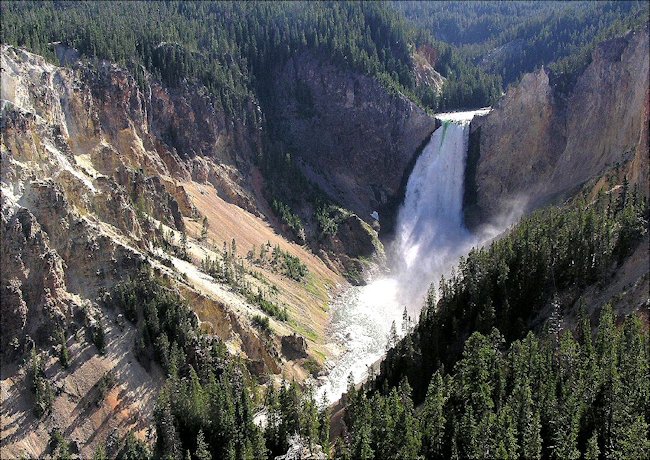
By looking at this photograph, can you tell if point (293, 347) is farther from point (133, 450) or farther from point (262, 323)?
point (133, 450)

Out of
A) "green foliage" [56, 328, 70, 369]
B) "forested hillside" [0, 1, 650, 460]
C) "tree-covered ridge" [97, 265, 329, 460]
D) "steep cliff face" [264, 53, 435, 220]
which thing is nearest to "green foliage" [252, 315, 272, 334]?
"forested hillside" [0, 1, 650, 460]

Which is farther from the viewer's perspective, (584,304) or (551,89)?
(551,89)

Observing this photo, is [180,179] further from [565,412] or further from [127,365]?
[565,412]

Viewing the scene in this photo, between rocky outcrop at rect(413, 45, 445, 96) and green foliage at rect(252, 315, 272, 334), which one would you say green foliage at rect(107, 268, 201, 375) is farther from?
rocky outcrop at rect(413, 45, 445, 96)

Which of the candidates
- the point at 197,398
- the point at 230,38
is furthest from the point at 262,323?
the point at 230,38

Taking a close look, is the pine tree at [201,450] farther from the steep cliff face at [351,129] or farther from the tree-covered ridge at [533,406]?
the steep cliff face at [351,129]

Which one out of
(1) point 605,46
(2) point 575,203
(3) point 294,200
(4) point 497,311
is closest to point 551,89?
(1) point 605,46
